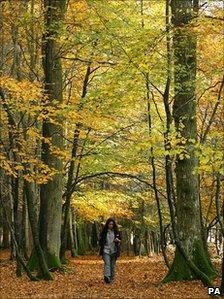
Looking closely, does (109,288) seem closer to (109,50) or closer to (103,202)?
(109,50)

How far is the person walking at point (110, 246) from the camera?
40.3ft

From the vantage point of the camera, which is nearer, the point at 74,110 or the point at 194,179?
the point at 194,179

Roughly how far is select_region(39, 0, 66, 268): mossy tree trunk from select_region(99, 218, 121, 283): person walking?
10.8 ft

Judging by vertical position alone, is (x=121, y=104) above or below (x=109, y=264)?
above

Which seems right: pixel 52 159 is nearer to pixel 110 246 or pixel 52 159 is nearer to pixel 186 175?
pixel 110 246

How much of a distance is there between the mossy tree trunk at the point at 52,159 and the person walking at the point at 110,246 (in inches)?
130

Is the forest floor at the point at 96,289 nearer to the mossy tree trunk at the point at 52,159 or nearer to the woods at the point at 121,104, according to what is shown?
the woods at the point at 121,104

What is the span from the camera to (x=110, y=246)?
489 inches

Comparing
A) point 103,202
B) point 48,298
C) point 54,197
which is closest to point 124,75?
point 54,197

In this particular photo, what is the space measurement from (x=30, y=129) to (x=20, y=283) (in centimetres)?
416

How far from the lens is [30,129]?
12672mm

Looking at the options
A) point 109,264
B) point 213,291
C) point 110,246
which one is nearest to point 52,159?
point 110,246

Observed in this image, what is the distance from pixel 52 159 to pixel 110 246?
4.27 meters

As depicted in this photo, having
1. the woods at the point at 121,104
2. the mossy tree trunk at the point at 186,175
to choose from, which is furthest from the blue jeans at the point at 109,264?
the mossy tree trunk at the point at 186,175
